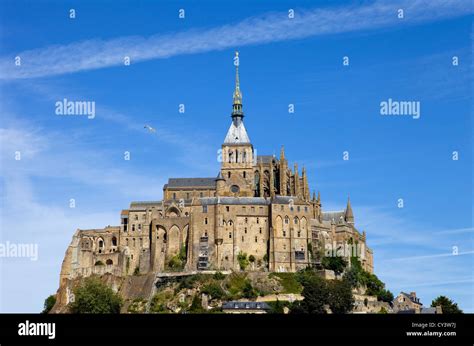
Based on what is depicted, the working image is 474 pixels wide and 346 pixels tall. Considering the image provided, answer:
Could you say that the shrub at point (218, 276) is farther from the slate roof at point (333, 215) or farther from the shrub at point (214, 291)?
the slate roof at point (333, 215)

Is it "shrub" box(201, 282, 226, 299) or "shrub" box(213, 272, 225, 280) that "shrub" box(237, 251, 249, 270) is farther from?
"shrub" box(201, 282, 226, 299)

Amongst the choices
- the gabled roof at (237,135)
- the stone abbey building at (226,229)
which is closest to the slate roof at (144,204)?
the stone abbey building at (226,229)

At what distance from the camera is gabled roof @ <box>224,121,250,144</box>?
119 meters

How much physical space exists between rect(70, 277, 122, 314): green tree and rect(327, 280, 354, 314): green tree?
2424cm

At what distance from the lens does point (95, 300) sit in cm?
9662

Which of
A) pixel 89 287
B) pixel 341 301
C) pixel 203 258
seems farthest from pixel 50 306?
pixel 341 301

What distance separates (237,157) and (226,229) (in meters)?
14.8

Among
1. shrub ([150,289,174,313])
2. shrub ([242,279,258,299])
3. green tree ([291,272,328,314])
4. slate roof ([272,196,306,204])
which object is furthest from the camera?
slate roof ([272,196,306,204])

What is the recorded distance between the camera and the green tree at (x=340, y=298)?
93312mm

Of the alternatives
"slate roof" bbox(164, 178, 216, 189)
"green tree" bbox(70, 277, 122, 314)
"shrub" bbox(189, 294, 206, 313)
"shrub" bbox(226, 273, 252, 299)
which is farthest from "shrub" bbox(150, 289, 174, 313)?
"slate roof" bbox(164, 178, 216, 189)

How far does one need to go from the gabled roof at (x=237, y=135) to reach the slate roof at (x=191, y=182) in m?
6.11
